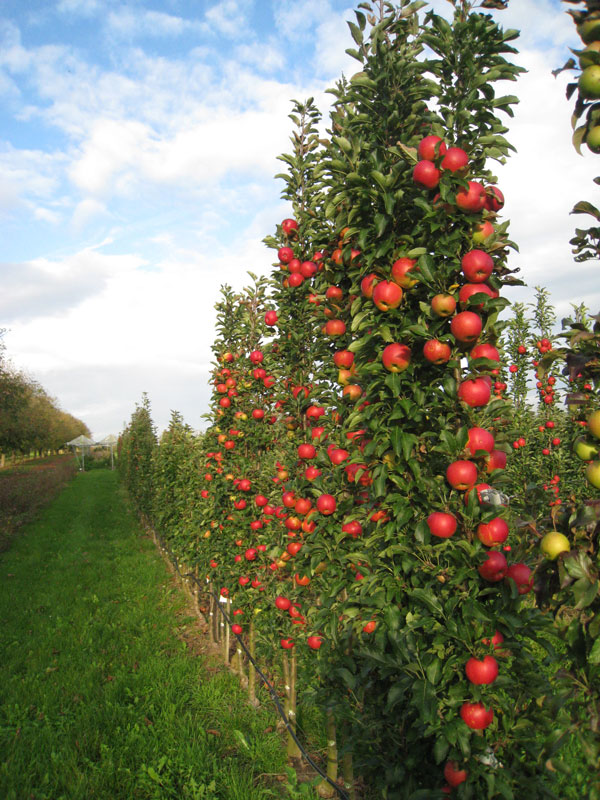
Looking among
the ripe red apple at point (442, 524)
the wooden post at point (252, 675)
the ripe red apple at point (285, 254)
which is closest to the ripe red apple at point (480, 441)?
the ripe red apple at point (442, 524)

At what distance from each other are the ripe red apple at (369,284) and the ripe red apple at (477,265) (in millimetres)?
492

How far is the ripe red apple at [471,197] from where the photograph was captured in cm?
207

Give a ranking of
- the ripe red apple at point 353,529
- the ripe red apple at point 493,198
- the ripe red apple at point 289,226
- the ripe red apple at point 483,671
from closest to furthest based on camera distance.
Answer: the ripe red apple at point 483,671, the ripe red apple at point 493,198, the ripe red apple at point 353,529, the ripe red apple at point 289,226

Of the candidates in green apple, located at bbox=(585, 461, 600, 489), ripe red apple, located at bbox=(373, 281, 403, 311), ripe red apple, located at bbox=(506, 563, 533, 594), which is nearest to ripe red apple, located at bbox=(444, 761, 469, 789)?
ripe red apple, located at bbox=(506, 563, 533, 594)

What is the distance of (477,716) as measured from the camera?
6.06 ft

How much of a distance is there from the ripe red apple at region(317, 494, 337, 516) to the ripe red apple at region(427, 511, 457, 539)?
97 centimetres

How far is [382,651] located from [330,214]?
2146mm

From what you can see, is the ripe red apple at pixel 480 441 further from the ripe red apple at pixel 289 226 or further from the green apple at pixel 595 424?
the ripe red apple at pixel 289 226

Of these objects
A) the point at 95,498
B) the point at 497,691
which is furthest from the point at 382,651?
the point at 95,498

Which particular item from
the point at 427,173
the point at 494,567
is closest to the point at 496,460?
the point at 494,567

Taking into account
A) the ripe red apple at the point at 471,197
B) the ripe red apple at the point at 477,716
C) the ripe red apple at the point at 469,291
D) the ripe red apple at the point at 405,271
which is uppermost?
the ripe red apple at the point at 471,197

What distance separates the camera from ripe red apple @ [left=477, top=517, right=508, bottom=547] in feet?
6.19

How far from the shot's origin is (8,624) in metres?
7.67

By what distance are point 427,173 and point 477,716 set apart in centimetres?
212
